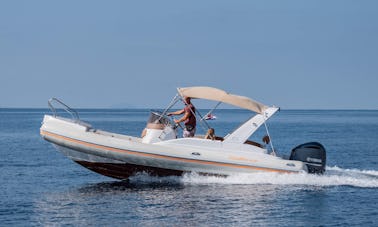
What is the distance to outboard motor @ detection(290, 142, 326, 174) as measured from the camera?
20.8m

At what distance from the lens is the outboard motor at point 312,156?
68.1 feet

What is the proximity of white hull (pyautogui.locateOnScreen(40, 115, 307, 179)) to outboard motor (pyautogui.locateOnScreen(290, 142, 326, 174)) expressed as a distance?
0.32m

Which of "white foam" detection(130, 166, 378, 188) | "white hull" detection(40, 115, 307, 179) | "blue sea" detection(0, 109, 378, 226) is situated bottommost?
"blue sea" detection(0, 109, 378, 226)

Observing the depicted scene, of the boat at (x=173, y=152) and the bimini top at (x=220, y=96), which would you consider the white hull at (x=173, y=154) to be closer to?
the boat at (x=173, y=152)

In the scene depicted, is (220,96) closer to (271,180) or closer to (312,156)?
(271,180)

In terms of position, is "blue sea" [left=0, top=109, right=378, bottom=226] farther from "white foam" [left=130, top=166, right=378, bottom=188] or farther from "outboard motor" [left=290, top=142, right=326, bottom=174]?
"outboard motor" [left=290, top=142, right=326, bottom=174]

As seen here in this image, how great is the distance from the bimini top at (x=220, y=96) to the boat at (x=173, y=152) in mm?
43

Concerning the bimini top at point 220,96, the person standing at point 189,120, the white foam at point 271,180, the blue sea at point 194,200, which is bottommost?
the blue sea at point 194,200

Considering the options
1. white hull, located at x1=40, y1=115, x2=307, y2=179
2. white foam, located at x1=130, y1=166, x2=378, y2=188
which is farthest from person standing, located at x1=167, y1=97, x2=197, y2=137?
white foam, located at x1=130, y1=166, x2=378, y2=188

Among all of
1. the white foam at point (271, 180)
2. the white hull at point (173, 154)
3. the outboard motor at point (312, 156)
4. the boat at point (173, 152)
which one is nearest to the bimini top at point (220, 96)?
the boat at point (173, 152)

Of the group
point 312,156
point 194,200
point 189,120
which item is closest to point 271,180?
point 312,156

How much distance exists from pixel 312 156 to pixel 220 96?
3.35 meters

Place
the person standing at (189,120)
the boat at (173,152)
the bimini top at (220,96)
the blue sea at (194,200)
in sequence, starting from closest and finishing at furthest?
the blue sea at (194,200) → the boat at (173,152) → the bimini top at (220,96) → the person standing at (189,120)

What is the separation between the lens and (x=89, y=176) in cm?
2541
